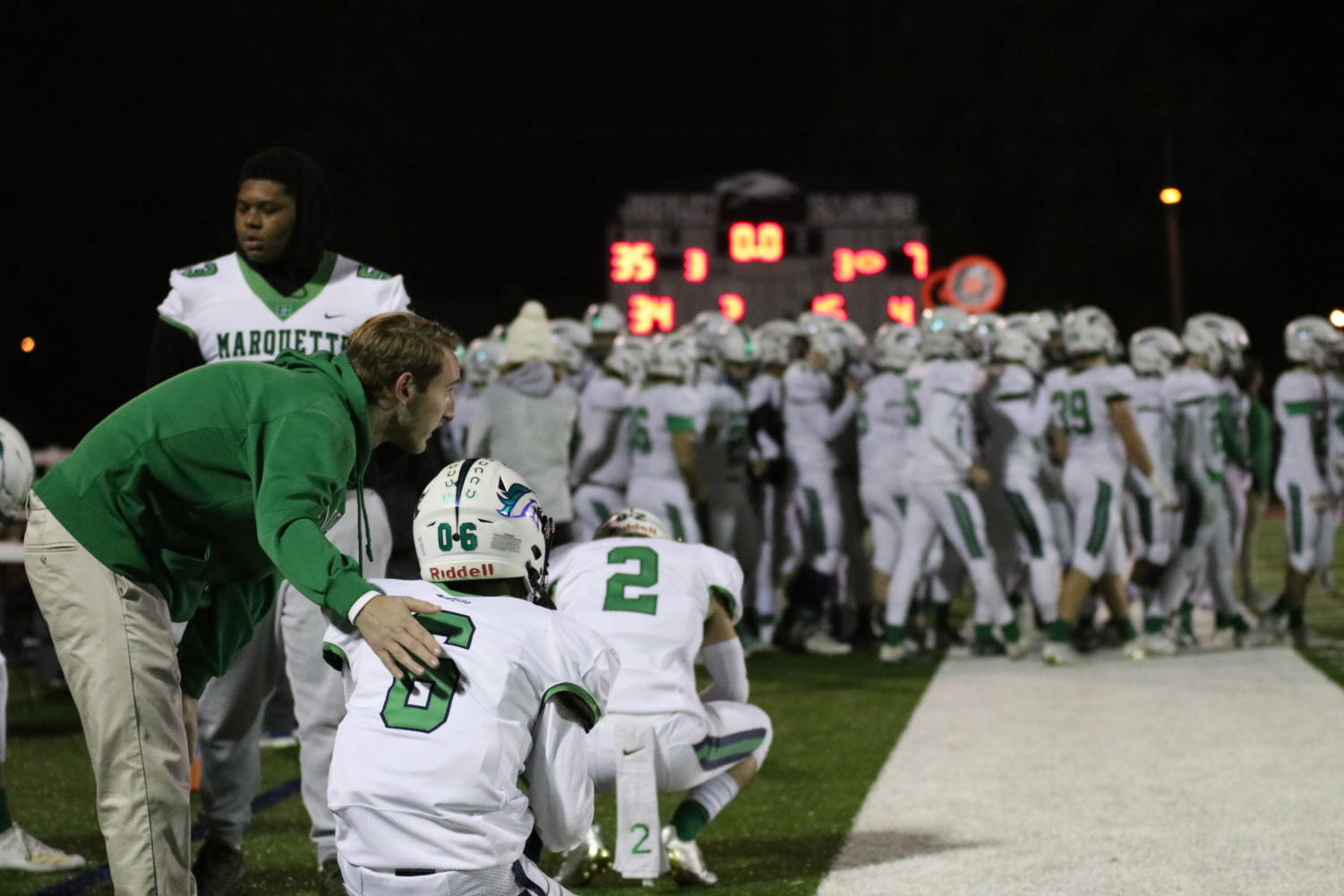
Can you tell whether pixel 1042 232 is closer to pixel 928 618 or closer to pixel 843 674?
pixel 928 618

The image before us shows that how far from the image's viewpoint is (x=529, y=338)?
10.6m

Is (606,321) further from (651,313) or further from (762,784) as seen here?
(762,784)

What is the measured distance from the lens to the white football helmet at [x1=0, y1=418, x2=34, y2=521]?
20.2 ft

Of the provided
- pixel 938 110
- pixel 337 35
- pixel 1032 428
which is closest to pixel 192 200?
pixel 337 35

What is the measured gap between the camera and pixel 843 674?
432 inches

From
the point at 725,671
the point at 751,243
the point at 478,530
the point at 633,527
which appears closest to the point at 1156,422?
the point at 725,671

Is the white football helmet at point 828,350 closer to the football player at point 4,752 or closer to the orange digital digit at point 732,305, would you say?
the football player at point 4,752

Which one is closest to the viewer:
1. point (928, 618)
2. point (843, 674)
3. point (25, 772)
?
point (25, 772)

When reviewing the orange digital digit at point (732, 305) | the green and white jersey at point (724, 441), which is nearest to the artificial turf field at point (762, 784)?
the green and white jersey at point (724, 441)

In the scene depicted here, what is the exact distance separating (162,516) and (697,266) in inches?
683

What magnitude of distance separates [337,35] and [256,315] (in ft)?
61.6

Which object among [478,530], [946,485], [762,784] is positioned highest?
[478,530]

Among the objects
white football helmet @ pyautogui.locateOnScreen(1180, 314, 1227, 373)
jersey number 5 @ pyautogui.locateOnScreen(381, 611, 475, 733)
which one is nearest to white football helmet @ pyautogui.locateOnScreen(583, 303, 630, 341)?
white football helmet @ pyautogui.locateOnScreen(1180, 314, 1227, 373)

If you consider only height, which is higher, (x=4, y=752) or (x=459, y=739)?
(x=459, y=739)
